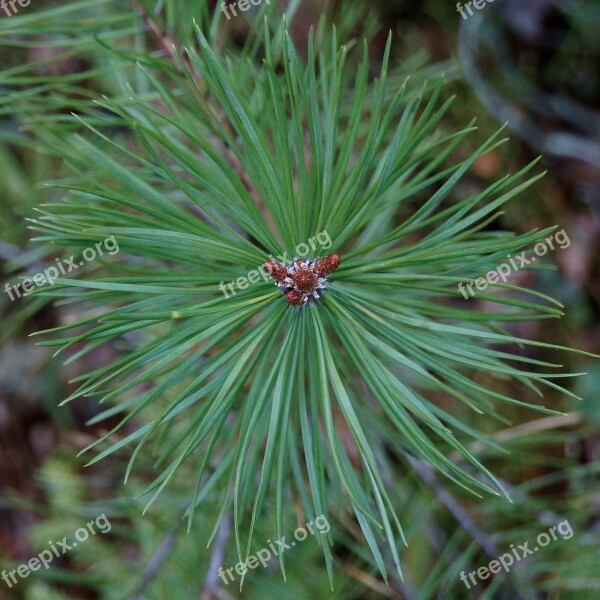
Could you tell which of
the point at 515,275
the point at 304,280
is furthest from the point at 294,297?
the point at 515,275

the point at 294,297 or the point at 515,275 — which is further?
the point at 515,275

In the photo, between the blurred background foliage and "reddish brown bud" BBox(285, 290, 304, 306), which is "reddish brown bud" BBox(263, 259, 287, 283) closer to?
"reddish brown bud" BBox(285, 290, 304, 306)

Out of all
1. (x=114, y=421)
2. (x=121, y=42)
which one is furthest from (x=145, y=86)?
(x=114, y=421)

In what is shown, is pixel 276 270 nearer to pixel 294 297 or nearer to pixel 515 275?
pixel 294 297

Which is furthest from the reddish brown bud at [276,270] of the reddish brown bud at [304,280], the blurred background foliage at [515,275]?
the blurred background foliage at [515,275]

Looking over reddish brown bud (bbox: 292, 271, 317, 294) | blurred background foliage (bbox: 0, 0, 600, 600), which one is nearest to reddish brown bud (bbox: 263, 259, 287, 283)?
reddish brown bud (bbox: 292, 271, 317, 294)

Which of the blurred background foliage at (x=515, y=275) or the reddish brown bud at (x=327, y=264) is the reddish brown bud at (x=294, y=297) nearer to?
the reddish brown bud at (x=327, y=264)

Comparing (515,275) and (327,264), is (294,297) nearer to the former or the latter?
(327,264)

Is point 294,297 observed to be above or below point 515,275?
above
